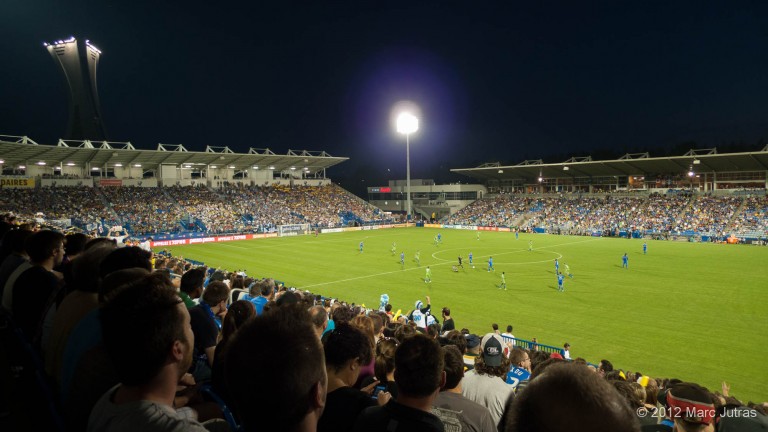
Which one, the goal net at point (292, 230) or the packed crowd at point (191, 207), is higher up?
the packed crowd at point (191, 207)

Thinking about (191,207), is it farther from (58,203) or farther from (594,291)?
(594,291)

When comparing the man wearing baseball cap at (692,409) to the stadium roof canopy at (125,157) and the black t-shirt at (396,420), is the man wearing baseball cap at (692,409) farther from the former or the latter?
the stadium roof canopy at (125,157)

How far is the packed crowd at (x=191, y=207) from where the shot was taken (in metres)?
49.9

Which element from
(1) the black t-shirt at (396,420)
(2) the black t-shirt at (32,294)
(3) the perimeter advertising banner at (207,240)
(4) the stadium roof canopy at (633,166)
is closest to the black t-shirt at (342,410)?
(1) the black t-shirt at (396,420)

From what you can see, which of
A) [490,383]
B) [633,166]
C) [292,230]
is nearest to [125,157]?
[292,230]

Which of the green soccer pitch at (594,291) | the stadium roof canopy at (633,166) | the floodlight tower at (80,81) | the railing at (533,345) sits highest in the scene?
the floodlight tower at (80,81)

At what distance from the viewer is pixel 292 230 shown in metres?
61.1

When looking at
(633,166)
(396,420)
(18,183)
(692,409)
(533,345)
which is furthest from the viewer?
(633,166)

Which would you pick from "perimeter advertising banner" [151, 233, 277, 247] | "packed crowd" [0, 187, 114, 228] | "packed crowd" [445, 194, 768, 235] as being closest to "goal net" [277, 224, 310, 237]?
"perimeter advertising banner" [151, 233, 277, 247]

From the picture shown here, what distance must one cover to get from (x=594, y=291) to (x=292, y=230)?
44.2 m

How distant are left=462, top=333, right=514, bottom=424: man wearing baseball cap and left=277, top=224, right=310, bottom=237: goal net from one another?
56.0 m

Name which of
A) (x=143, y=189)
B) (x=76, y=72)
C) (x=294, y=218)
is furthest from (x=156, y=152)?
(x=76, y=72)

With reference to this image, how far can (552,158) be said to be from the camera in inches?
3319

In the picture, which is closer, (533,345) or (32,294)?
(32,294)
